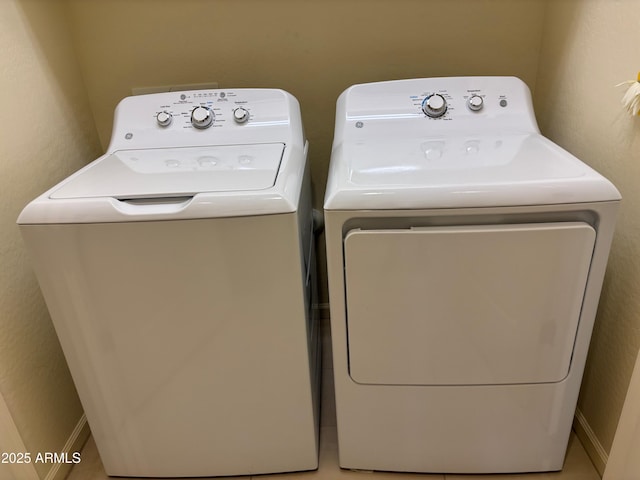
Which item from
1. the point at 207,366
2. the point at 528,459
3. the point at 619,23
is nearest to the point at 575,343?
the point at 528,459

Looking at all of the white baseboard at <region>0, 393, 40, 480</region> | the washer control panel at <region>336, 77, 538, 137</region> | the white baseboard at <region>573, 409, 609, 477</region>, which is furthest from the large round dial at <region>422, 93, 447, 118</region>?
the white baseboard at <region>0, 393, 40, 480</region>

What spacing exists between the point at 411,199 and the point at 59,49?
47.8 inches

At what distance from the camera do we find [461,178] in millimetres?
1003

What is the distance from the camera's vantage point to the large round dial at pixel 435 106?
136 cm

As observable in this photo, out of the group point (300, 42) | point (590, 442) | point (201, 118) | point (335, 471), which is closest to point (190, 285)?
point (201, 118)

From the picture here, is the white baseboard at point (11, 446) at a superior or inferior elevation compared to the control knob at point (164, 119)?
inferior

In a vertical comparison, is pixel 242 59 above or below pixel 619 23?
below

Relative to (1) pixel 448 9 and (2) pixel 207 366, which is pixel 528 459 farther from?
(1) pixel 448 9

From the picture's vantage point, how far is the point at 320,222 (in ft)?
5.49

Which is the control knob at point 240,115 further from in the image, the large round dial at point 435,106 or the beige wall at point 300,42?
the large round dial at point 435,106

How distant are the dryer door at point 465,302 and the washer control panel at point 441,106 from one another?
46 cm

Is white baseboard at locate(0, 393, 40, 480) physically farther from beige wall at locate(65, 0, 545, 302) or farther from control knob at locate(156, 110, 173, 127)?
beige wall at locate(65, 0, 545, 302)

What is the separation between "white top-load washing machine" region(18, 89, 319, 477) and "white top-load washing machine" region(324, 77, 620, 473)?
0.13 m

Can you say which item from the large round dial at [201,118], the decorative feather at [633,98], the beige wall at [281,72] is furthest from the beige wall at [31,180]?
the decorative feather at [633,98]
